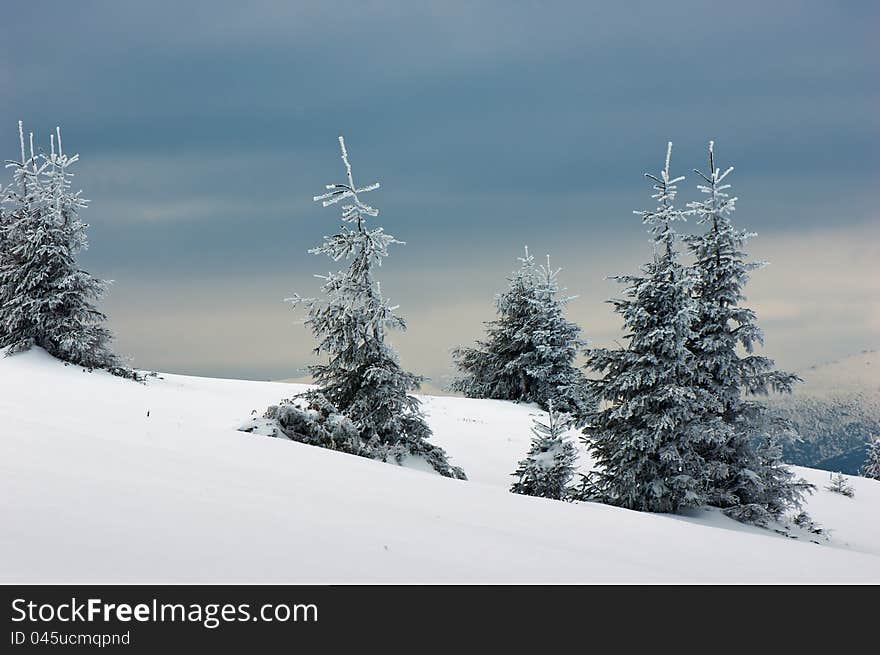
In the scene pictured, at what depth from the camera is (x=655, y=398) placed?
Answer: 15.7m

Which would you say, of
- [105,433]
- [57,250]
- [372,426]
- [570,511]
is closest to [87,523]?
[105,433]

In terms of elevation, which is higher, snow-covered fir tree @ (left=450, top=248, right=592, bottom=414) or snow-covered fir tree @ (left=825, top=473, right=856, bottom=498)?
snow-covered fir tree @ (left=450, top=248, right=592, bottom=414)

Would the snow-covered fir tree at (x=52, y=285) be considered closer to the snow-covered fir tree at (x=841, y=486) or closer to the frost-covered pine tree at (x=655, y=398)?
the frost-covered pine tree at (x=655, y=398)

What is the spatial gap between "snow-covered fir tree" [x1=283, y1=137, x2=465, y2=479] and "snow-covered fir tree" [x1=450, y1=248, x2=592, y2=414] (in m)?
20.9

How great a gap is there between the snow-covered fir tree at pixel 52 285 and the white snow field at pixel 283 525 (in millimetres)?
16595

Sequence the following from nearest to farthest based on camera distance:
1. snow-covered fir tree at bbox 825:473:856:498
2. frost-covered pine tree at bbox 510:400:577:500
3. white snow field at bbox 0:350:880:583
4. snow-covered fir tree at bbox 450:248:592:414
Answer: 1. white snow field at bbox 0:350:880:583
2. frost-covered pine tree at bbox 510:400:577:500
3. snow-covered fir tree at bbox 825:473:856:498
4. snow-covered fir tree at bbox 450:248:592:414

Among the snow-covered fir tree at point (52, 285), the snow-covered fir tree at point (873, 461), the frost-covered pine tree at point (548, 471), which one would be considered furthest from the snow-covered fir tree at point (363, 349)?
the snow-covered fir tree at point (873, 461)

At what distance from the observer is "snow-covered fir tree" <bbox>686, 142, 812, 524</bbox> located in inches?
680

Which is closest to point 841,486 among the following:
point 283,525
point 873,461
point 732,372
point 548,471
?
point 732,372

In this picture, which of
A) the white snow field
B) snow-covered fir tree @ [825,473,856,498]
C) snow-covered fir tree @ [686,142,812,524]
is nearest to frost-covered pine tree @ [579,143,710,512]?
snow-covered fir tree @ [686,142,812,524]

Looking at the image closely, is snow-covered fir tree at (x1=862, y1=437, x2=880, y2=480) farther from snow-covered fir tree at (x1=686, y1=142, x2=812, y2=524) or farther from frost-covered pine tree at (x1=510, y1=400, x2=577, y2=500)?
frost-covered pine tree at (x1=510, y1=400, x2=577, y2=500)

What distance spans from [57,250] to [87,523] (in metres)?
25.5

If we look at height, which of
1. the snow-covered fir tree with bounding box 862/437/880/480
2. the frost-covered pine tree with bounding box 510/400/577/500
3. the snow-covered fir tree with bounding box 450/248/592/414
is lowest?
the snow-covered fir tree with bounding box 862/437/880/480
